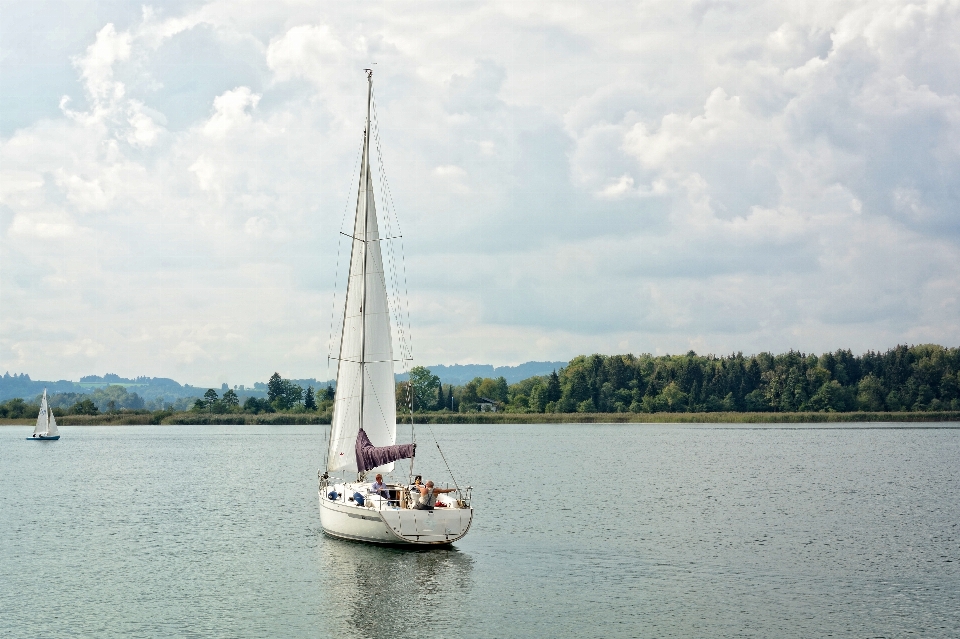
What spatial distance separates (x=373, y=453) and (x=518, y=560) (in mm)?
8720

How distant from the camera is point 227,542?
163 ft

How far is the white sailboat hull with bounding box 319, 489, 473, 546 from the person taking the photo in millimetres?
42562

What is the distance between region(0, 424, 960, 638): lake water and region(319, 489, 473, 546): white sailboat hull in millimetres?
780

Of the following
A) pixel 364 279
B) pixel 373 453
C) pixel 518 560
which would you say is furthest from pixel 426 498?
pixel 364 279

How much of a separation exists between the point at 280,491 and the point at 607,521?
29.9 metres

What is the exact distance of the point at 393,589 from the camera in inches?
1465

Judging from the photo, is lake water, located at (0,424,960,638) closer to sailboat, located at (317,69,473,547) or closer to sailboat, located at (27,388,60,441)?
sailboat, located at (317,69,473,547)

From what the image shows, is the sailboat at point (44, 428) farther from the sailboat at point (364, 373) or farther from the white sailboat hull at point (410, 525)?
the white sailboat hull at point (410, 525)

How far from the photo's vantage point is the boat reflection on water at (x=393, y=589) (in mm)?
32269

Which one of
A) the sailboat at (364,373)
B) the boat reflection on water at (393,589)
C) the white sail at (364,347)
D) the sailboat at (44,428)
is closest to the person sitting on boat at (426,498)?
the boat reflection on water at (393,589)

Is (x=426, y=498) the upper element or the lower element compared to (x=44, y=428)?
lower

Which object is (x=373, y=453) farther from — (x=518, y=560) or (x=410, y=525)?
(x=518, y=560)

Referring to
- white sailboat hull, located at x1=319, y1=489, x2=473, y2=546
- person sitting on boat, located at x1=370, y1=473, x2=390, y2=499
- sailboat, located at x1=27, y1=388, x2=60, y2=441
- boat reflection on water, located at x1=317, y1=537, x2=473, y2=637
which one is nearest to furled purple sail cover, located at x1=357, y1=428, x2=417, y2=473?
person sitting on boat, located at x1=370, y1=473, x2=390, y2=499

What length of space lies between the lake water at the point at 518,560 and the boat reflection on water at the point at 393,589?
0.13 metres
